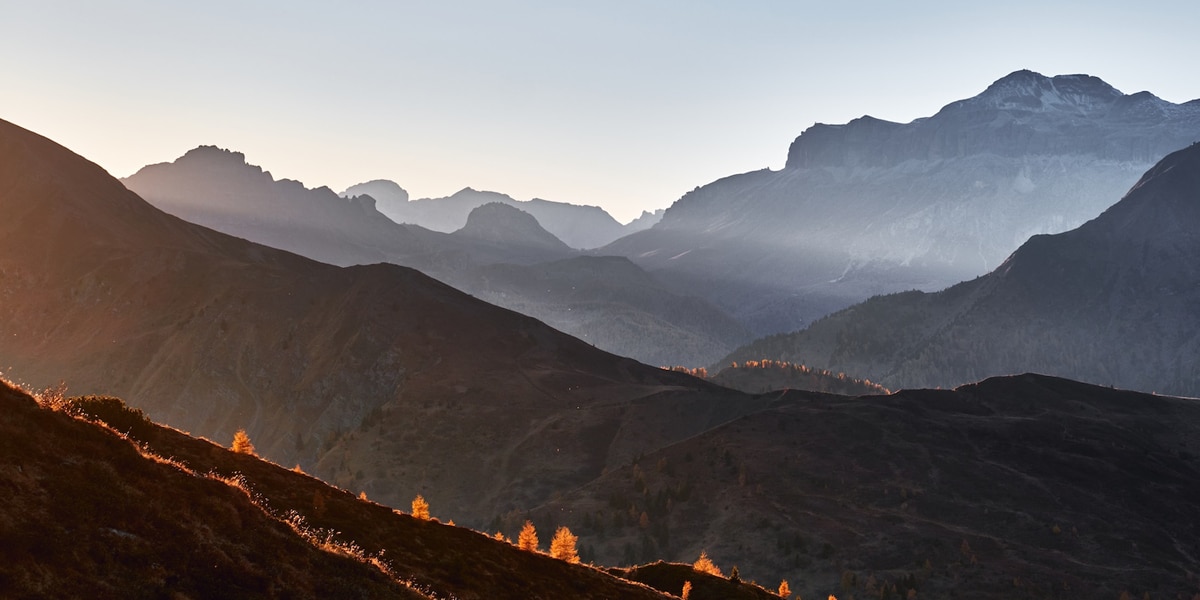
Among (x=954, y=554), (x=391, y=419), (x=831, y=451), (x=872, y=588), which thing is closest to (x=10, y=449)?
(x=872, y=588)

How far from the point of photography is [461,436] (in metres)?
183

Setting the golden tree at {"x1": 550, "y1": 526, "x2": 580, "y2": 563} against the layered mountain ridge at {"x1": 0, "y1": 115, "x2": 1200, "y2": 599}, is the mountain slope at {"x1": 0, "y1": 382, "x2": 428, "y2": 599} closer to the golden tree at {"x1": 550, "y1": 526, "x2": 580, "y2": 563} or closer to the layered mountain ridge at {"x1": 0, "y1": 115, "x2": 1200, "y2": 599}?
the golden tree at {"x1": 550, "y1": 526, "x2": 580, "y2": 563}

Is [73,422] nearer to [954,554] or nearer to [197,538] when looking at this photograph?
[197,538]

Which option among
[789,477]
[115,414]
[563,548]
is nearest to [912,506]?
[789,477]

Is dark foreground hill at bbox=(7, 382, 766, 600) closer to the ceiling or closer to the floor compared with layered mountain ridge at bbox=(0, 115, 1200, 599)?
closer to the ceiling

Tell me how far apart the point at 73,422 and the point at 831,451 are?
506 feet

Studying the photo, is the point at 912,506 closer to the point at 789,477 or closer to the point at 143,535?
the point at 789,477

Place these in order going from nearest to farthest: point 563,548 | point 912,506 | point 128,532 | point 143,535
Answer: point 128,532 < point 143,535 < point 563,548 < point 912,506

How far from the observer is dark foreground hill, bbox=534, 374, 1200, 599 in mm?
124000

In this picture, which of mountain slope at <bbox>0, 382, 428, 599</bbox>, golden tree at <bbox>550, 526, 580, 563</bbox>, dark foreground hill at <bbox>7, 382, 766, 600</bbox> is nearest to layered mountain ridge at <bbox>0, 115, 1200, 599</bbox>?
golden tree at <bbox>550, 526, 580, 563</bbox>

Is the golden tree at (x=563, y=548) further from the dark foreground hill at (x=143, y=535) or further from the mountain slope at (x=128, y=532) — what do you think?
the mountain slope at (x=128, y=532)

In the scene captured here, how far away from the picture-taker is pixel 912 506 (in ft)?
481

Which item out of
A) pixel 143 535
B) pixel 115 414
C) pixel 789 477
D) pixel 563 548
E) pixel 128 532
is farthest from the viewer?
pixel 789 477

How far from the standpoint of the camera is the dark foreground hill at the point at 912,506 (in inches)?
4882
